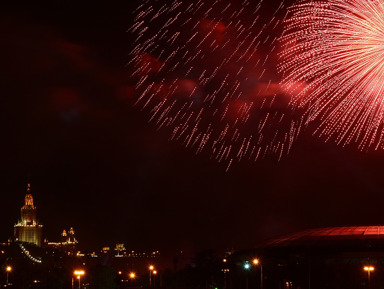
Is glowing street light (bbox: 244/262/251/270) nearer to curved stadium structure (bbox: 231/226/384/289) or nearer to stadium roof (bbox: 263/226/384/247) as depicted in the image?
curved stadium structure (bbox: 231/226/384/289)

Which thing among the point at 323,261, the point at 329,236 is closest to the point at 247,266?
the point at 329,236

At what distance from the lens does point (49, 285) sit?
69.0 metres

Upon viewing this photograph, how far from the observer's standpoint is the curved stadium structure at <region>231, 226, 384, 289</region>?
53562 mm

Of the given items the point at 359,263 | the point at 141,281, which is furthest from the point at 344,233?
the point at 141,281

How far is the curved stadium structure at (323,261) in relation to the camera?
176 ft

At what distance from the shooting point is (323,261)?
2188 inches

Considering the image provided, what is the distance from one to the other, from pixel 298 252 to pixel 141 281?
46459 mm

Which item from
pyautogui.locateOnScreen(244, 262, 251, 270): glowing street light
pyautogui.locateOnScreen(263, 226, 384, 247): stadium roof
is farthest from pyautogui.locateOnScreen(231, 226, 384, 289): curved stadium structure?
pyautogui.locateOnScreen(244, 262, 251, 270): glowing street light

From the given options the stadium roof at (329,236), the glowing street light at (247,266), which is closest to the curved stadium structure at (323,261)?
the stadium roof at (329,236)

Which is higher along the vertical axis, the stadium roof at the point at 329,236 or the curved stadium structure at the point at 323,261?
the stadium roof at the point at 329,236

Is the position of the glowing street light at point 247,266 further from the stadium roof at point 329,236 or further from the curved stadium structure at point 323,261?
the stadium roof at point 329,236

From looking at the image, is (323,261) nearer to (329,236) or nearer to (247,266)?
(329,236)

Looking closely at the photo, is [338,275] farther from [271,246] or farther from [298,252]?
[271,246]

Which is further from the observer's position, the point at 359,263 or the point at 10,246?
the point at 10,246
